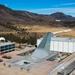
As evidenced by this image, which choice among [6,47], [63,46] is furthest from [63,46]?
[6,47]

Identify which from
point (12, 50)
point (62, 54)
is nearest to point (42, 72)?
point (62, 54)

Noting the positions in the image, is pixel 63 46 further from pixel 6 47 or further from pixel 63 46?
pixel 6 47

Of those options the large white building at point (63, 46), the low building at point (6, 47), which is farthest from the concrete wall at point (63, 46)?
the low building at point (6, 47)

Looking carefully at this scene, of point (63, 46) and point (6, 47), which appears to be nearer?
point (6, 47)

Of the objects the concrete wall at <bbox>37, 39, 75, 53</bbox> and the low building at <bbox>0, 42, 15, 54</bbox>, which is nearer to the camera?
the low building at <bbox>0, 42, 15, 54</bbox>

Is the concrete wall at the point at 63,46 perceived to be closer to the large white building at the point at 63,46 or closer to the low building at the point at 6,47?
the large white building at the point at 63,46

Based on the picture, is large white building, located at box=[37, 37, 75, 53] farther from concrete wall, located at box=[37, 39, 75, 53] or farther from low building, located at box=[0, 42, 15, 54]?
low building, located at box=[0, 42, 15, 54]

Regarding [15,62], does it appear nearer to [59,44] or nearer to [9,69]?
[9,69]

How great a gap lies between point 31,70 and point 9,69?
5338 millimetres

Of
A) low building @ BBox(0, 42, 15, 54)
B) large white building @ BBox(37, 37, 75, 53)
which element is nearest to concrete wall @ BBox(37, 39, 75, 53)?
large white building @ BBox(37, 37, 75, 53)

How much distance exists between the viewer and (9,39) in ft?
298

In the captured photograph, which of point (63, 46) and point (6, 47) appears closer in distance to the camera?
point (6, 47)

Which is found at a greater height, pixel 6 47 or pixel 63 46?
pixel 63 46

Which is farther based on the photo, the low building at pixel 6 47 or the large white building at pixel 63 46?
the large white building at pixel 63 46
